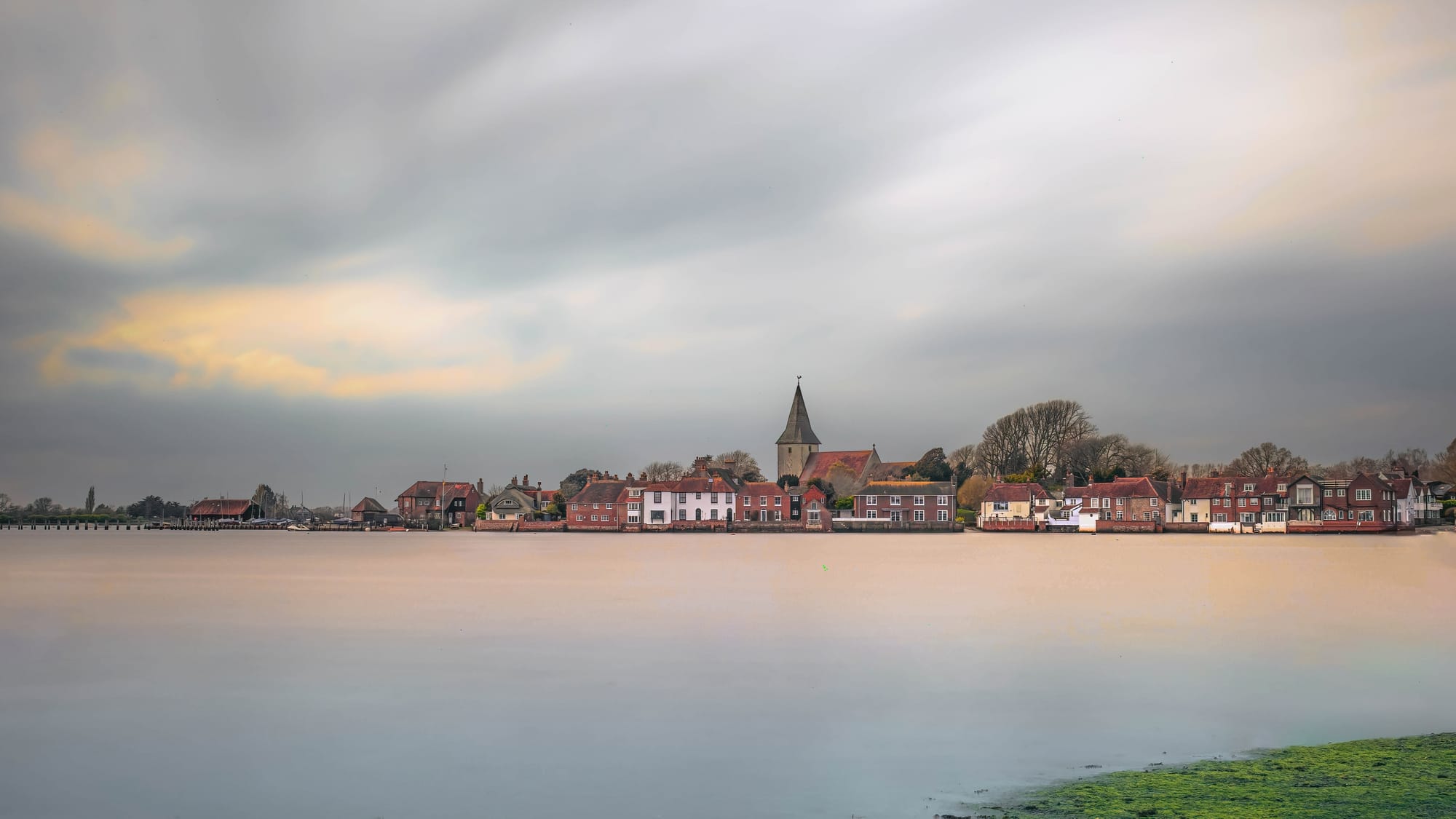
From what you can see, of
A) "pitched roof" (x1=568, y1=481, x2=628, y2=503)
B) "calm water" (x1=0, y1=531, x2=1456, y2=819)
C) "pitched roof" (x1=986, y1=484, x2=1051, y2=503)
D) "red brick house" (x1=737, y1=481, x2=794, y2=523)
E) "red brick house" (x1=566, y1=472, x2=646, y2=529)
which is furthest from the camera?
"pitched roof" (x1=568, y1=481, x2=628, y2=503)

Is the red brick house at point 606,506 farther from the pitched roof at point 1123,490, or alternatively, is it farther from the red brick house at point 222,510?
the red brick house at point 222,510

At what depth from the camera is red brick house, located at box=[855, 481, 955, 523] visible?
9294 centimetres

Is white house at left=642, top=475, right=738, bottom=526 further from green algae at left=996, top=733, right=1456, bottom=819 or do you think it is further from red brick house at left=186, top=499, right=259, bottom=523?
green algae at left=996, top=733, right=1456, bottom=819

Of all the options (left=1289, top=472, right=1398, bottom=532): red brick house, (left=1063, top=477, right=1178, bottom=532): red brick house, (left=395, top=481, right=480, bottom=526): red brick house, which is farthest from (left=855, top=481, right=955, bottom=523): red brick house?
(left=395, top=481, right=480, bottom=526): red brick house

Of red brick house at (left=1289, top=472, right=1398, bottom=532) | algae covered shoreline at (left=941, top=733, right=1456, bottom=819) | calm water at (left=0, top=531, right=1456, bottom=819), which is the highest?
red brick house at (left=1289, top=472, right=1398, bottom=532)

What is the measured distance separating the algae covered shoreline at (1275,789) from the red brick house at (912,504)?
8326 cm

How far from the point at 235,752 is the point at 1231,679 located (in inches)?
509

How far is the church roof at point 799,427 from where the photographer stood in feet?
379

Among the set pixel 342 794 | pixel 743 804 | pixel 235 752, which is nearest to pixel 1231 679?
pixel 743 804

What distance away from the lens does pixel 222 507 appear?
5251 inches

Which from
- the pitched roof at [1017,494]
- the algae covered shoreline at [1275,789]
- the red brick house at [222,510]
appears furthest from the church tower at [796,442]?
the algae covered shoreline at [1275,789]

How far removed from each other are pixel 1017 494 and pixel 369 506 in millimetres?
75209

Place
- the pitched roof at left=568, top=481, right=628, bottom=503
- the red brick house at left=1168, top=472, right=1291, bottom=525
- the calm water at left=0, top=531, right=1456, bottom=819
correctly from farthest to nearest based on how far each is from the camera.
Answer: the pitched roof at left=568, top=481, right=628, bottom=503 < the red brick house at left=1168, top=472, right=1291, bottom=525 < the calm water at left=0, top=531, right=1456, bottom=819

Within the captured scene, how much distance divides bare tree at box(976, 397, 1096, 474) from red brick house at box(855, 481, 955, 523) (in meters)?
8.76
